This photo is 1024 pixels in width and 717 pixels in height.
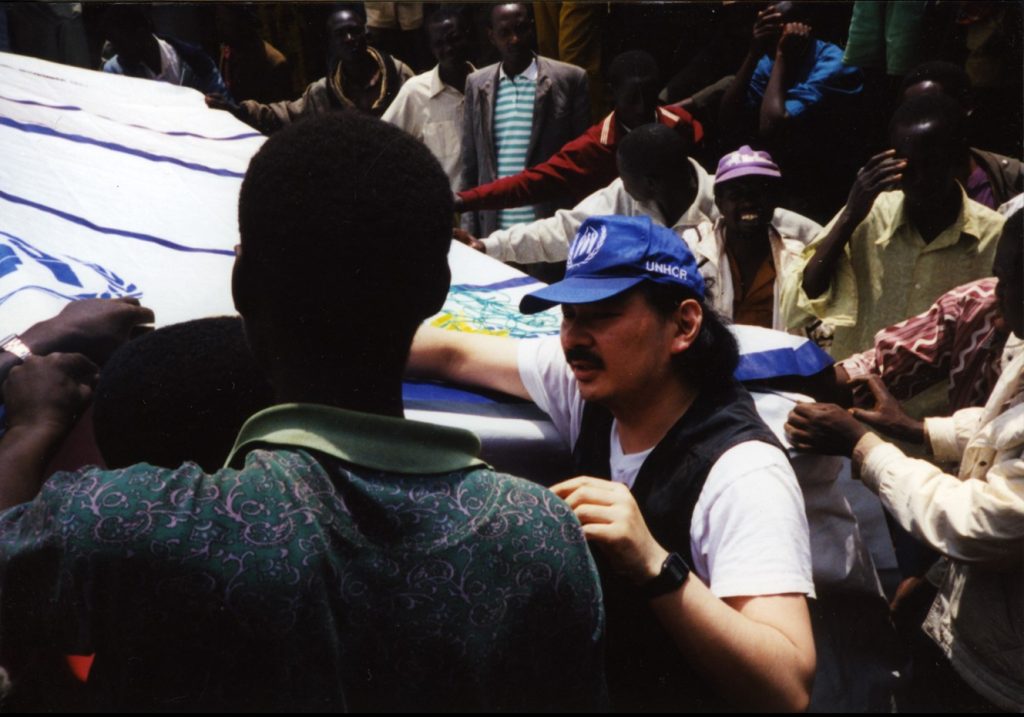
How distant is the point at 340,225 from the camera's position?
0.91 metres

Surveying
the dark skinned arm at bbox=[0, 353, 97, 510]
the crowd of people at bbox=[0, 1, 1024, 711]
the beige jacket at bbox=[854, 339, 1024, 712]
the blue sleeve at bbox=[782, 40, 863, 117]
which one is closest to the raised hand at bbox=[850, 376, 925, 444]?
the crowd of people at bbox=[0, 1, 1024, 711]

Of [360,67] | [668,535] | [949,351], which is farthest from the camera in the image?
[360,67]

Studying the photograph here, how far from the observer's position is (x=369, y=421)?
0.93 metres

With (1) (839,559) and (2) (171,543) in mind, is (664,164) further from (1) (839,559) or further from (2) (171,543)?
(2) (171,543)

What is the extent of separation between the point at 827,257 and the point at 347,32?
8.59ft

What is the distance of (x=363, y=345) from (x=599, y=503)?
0.32m

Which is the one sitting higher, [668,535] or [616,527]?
[616,527]

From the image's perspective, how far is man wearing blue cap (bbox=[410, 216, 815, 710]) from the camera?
44.8 inches

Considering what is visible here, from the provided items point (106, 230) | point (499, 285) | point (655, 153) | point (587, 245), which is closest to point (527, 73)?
point (655, 153)

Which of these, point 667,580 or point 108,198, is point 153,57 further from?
point 667,580

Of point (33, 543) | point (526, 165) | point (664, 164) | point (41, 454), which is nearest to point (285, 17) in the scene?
point (526, 165)

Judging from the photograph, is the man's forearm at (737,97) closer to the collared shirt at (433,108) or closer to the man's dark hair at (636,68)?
the man's dark hair at (636,68)

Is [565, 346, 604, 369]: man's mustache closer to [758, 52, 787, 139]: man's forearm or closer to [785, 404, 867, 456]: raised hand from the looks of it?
[785, 404, 867, 456]: raised hand

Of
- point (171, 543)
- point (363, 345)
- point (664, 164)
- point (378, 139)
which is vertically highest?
point (378, 139)
